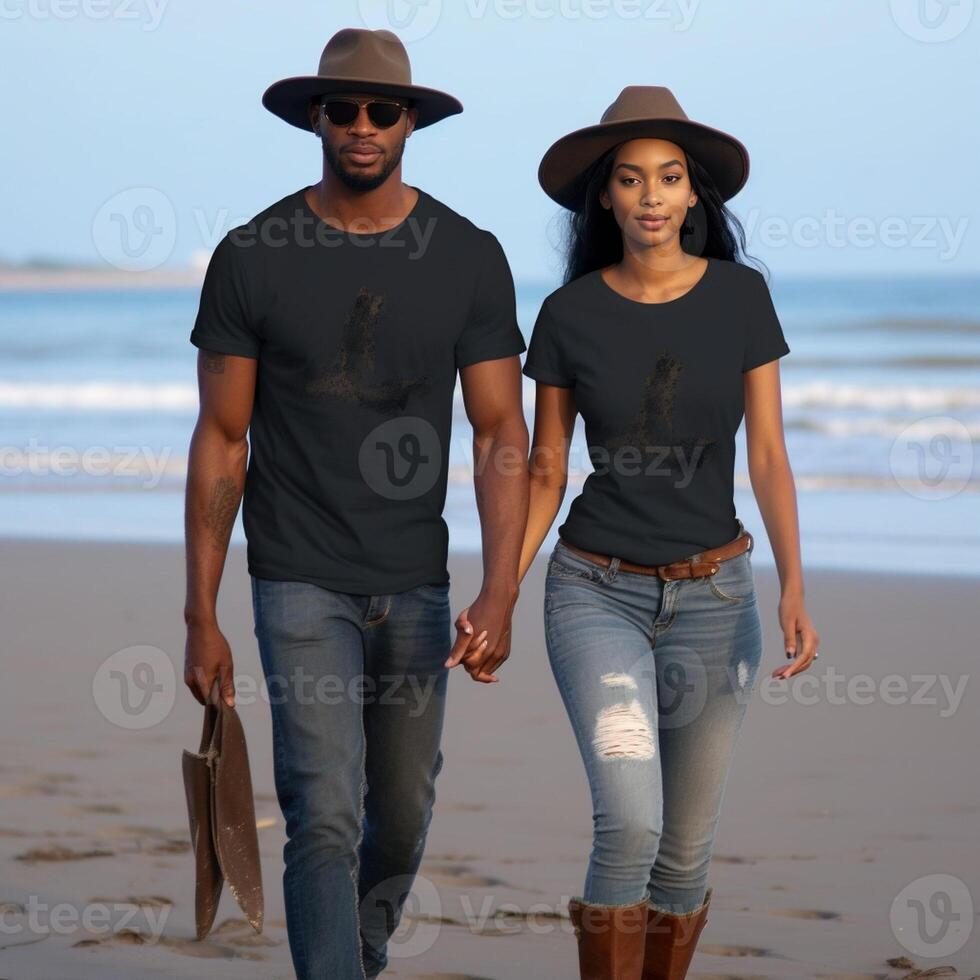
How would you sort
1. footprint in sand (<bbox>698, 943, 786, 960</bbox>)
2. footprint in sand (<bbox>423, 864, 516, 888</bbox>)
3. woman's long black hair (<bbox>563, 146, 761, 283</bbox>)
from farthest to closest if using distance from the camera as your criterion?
footprint in sand (<bbox>423, 864, 516, 888</bbox>) < footprint in sand (<bbox>698, 943, 786, 960</bbox>) < woman's long black hair (<bbox>563, 146, 761, 283</bbox>)

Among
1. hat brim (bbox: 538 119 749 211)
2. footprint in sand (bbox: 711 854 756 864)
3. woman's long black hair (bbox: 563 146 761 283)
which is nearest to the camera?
hat brim (bbox: 538 119 749 211)

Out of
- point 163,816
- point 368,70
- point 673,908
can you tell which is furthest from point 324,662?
point 163,816

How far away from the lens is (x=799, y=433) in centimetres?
1645

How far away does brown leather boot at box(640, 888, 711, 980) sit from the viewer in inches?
151

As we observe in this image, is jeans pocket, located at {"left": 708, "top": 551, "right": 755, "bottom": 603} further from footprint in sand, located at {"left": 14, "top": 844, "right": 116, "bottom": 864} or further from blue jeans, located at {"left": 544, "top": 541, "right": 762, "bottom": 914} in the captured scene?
footprint in sand, located at {"left": 14, "top": 844, "right": 116, "bottom": 864}

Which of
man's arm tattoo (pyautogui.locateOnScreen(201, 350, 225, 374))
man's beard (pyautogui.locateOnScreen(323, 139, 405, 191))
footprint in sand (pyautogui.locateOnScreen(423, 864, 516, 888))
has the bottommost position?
footprint in sand (pyautogui.locateOnScreen(423, 864, 516, 888))

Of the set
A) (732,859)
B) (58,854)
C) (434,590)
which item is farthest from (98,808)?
(434,590)

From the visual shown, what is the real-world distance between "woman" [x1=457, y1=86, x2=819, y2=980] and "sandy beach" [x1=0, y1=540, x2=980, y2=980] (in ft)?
3.21

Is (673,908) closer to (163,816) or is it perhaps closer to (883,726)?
(163,816)

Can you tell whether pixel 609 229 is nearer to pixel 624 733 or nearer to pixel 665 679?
pixel 665 679

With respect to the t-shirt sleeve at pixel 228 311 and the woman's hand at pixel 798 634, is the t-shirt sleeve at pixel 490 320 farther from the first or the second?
the woman's hand at pixel 798 634

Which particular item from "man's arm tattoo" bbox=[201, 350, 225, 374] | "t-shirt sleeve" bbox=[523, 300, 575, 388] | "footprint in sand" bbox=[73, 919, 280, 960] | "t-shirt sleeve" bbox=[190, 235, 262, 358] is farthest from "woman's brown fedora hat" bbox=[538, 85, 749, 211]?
"footprint in sand" bbox=[73, 919, 280, 960]

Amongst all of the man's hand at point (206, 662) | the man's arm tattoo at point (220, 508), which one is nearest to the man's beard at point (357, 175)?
the man's arm tattoo at point (220, 508)

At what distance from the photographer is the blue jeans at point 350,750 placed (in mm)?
3625
